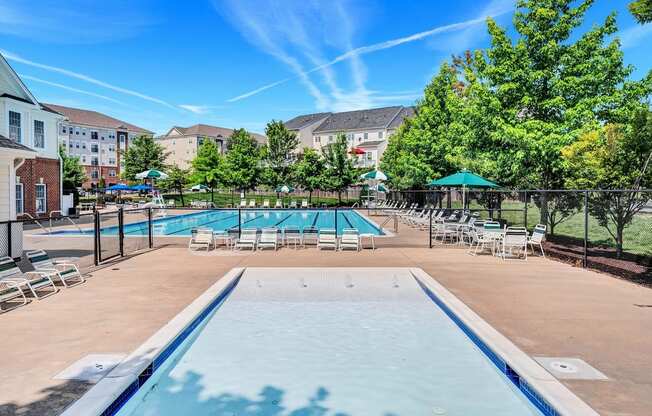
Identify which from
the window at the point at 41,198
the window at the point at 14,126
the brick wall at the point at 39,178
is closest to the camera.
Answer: the window at the point at 14,126

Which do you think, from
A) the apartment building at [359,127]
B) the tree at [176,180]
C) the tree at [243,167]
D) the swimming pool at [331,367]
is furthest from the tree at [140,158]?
the swimming pool at [331,367]

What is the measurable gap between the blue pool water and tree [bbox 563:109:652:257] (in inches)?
342

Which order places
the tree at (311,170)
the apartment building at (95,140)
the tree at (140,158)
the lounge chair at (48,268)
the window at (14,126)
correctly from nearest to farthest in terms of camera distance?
the lounge chair at (48,268), the window at (14,126), the tree at (311,170), the tree at (140,158), the apartment building at (95,140)

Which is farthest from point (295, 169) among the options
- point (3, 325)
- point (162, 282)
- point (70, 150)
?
point (70, 150)

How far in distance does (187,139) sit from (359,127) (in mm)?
41657

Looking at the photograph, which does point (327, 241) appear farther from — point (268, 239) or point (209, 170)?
point (209, 170)

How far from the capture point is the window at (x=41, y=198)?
2611 cm

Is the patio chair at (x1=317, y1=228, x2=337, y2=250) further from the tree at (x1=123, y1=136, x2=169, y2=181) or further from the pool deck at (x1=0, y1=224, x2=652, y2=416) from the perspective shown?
the tree at (x1=123, y1=136, x2=169, y2=181)

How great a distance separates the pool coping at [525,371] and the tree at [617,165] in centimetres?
873

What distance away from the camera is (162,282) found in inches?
383

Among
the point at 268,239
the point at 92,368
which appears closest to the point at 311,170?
the point at 268,239

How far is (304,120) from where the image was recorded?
85.8m

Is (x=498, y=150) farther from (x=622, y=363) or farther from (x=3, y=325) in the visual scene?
(x=3, y=325)

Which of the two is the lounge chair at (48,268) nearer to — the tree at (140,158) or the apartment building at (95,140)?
the tree at (140,158)
